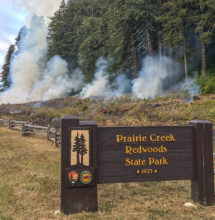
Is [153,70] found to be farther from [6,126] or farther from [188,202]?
[188,202]

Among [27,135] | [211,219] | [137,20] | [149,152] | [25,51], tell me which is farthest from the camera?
[25,51]

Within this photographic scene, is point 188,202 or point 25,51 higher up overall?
point 25,51

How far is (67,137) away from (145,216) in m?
2.09

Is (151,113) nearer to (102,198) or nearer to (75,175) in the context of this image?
(102,198)

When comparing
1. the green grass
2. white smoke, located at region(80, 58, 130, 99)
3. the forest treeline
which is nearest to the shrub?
the forest treeline

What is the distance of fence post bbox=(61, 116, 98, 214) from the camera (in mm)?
4406

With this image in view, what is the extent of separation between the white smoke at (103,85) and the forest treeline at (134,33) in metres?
1.20

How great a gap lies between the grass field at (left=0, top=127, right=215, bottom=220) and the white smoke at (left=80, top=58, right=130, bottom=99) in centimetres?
2402

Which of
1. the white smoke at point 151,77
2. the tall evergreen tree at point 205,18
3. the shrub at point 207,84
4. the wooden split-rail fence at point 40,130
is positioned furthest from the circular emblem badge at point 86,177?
the white smoke at point 151,77

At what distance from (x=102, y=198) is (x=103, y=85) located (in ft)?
108

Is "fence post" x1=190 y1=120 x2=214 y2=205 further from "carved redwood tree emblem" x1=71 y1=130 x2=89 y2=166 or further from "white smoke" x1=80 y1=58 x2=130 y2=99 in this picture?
"white smoke" x1=80 y1=58 x2=130 y2=99

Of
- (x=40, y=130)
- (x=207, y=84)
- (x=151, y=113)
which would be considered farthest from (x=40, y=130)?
(x=207, y=84)

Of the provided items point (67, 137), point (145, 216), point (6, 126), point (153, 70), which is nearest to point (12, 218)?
point (67, 137)

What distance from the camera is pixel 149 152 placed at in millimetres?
4773
